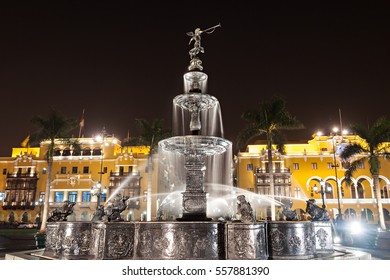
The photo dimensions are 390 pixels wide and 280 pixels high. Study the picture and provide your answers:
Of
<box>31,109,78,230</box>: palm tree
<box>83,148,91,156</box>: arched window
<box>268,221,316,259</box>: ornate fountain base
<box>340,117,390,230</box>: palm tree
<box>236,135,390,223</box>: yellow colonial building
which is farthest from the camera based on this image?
<box>83,148,91,156</box>: arched window

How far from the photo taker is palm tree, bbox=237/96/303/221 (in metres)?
25.7

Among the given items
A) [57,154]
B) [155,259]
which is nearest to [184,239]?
[155,259]

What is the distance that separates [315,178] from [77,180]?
40217 mm

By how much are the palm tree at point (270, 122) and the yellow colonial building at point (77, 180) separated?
30.4m

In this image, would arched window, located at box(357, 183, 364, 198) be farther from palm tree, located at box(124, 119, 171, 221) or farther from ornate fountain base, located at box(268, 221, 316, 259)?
ornate fountain base, located at box(268, 221, 316, 259)

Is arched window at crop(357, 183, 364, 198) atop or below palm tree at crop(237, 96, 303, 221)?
below

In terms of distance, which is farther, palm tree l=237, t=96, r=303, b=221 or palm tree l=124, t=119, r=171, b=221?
palm tree l=124, t=119, r=171, b=221

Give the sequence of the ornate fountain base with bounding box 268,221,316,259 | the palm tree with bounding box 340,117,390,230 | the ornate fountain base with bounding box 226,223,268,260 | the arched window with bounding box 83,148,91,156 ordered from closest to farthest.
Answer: the ornate fountain base with bounding box 226,223,268,260
the ornate fountain base with bounding box 268,221,316,259
the palm tree with bounding box 340,117,390,230
the arched window with bounding box 83,148,91,156

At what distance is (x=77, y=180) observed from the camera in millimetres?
54781

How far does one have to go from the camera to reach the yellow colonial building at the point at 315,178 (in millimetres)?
50031

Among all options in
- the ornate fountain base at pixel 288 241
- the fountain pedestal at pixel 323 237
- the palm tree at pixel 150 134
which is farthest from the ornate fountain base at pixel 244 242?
the palm tree at pixel 150 134

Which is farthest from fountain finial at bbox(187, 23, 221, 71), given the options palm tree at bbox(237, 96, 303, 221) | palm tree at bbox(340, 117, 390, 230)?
palm tree at bbox(340, 117, 390, 230)

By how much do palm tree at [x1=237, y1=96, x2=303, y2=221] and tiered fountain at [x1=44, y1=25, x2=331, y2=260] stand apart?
14696 millimetres
